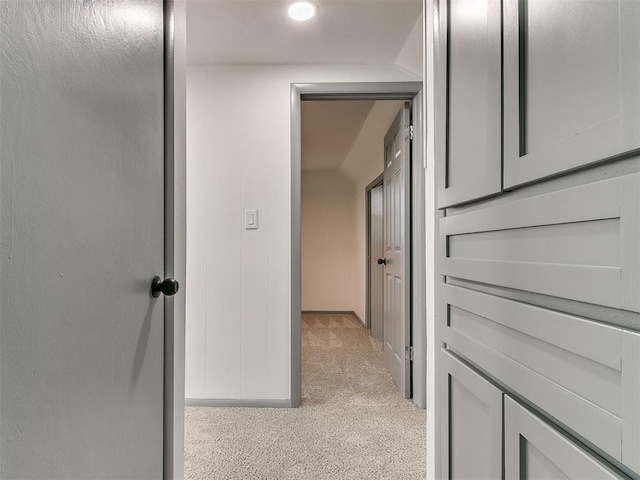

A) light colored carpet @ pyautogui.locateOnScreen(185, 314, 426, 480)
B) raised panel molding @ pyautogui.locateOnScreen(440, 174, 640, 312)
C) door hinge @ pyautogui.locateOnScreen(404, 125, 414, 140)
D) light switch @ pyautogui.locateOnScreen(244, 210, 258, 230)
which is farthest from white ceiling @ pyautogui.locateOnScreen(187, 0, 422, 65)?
light colored carpet @ pyautogui.locateOnScreen(185, 314, 426, 480)

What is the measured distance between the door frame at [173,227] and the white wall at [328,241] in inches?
175

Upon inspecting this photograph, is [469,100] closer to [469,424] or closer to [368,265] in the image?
[469,424]

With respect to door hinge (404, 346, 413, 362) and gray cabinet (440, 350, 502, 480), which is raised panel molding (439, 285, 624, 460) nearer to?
gray cabinet (440, 350, 502, 480)

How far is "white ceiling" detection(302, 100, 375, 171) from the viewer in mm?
3164

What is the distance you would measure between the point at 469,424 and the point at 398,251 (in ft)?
6.00

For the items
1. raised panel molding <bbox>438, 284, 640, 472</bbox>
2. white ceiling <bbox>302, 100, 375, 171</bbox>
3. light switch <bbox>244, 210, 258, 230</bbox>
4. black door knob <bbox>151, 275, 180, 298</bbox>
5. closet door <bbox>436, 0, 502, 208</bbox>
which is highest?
white ceiling <bbox>302, 100, 375, 171</bbox>

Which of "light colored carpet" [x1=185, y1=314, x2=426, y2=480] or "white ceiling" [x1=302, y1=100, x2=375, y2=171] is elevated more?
"white ceiling" [x1=302, y1=100, x2=375, y2=171]

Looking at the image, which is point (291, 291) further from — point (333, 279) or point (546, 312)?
point (333, 279)

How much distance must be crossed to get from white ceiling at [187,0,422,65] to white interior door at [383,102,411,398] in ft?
1.76

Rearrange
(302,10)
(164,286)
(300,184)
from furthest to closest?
(300,184) → (302,10) → (164,286)

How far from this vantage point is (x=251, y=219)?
2.32 meters

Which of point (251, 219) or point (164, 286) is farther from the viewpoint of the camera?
point (251, 219)

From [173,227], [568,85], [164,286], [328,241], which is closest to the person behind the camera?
[568,85]

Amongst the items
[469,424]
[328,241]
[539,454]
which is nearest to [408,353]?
[469,424]
